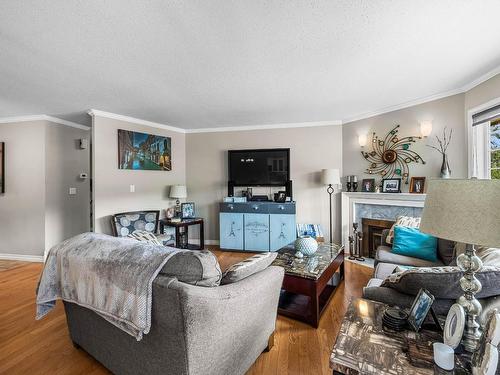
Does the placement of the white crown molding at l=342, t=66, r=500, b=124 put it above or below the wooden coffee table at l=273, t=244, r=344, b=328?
above

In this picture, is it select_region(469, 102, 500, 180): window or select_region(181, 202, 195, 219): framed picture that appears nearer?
select_region(469, 102, 500, 180): window

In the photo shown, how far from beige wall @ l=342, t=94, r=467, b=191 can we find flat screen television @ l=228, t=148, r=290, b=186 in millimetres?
1036

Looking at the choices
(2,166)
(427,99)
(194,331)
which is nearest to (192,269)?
(194,331)

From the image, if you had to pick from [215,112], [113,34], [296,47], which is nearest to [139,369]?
[113,34]

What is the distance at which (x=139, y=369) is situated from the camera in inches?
51.8

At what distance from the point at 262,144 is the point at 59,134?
3.39m

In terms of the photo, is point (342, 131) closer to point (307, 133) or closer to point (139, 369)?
point (307, 133)

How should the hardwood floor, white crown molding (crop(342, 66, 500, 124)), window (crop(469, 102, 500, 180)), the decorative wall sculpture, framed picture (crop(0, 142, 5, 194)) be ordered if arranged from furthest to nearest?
framed picture (crop(0, 142, 5, 194)), the decorative wall sculpture, window (crop(469, 102, 500, 180)), white crown molding (crop(342, 66, 500, 124)), the hardwood floor

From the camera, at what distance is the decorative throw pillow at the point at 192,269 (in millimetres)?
1179

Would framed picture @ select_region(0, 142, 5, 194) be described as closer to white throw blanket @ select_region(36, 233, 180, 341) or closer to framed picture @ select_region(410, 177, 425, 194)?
white throw blanket @ select_region(36, 233, 180, 341)

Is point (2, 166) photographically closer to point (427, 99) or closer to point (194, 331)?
point (194, 331)

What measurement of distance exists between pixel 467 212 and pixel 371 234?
10.5ft

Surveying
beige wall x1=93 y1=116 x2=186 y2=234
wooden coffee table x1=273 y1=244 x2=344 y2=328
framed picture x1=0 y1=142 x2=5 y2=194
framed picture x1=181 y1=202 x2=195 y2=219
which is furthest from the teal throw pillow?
framed picture x1=0 y1=142 x2=5 y2=194

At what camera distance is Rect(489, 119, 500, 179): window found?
8.52ft
